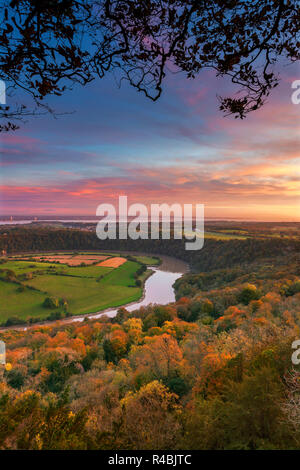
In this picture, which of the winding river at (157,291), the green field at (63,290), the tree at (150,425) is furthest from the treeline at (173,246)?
the tree at (150,425)

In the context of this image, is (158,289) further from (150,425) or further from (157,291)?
(150,425)

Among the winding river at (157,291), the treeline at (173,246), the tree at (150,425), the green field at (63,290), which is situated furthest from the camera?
the treeline at (173,246)

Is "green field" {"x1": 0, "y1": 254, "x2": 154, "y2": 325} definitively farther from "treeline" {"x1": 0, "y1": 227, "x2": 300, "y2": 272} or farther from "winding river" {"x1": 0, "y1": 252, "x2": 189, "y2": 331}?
"treeline" {"x1": 0, "y1": 227, "x2": 300, "y2": 272}

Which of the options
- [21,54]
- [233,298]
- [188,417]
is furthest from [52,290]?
[21,54]

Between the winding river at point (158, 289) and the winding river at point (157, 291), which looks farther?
the winding river at point (158, 289)

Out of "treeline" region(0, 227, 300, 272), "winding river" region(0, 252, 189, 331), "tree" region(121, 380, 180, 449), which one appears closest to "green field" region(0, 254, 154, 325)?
"winding river" region(0, 252, 189, 331)

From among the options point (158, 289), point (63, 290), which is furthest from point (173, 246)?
point (63, 290)

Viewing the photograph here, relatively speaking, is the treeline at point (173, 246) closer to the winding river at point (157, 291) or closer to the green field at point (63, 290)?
the winding river at point (157, 291)
